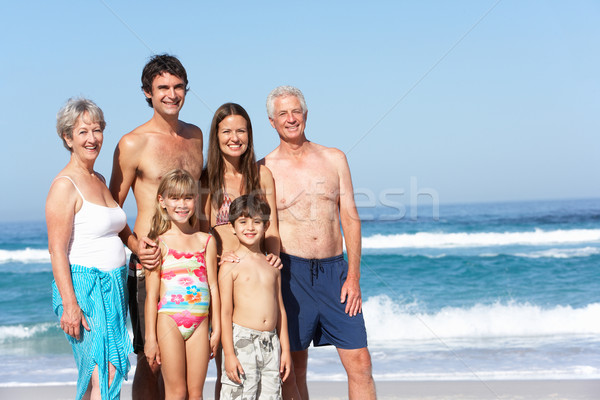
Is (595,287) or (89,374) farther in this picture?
(595,287)

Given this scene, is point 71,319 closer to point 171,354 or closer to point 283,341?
point 171,354

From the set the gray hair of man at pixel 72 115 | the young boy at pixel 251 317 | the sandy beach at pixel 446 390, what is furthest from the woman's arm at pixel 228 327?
the sandy beach at pixel 446 390

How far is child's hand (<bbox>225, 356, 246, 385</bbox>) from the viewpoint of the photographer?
358 centimetres

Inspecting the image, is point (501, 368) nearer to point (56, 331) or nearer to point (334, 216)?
point (334, 216)

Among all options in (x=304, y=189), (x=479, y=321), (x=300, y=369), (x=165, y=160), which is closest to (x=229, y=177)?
(x=165, y=160)

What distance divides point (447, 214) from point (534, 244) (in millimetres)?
10669

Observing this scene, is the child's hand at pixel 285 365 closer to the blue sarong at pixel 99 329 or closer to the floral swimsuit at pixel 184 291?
the floral swimsuit at pixel 184 291

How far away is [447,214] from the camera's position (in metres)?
30.4

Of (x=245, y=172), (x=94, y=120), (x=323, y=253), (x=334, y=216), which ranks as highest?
(x=94, y=120)

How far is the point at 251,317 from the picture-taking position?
146 inches

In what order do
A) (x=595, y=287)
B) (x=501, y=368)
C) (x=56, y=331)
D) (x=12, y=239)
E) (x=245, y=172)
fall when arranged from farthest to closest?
(x=12, y=239) < (x=595, y=287) < (x=56, y=331) < (x=501, y=368) < (x=245, y=172)

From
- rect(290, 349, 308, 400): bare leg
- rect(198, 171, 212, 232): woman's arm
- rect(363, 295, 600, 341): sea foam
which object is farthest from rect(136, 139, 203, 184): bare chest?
rect(363, 295, 600, 341): sea foam

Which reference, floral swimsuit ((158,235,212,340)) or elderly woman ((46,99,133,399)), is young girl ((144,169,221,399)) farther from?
elderly woman ((46,99,133,399))

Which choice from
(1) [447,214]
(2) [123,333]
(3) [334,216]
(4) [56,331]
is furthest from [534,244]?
(2) [123,333]
